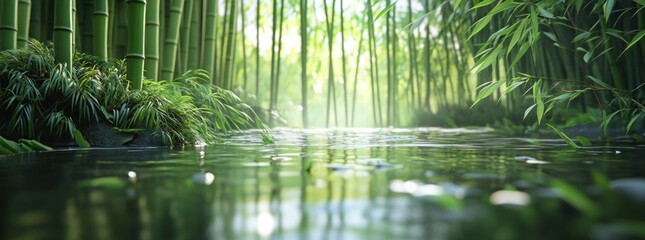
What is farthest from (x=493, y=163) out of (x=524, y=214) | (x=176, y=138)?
(x=176, y=138)

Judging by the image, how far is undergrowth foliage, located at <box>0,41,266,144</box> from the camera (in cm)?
205

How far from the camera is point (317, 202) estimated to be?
0.84 m

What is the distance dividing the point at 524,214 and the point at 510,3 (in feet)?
4.27

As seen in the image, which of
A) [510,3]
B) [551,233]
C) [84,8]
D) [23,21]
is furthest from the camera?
[84,8]

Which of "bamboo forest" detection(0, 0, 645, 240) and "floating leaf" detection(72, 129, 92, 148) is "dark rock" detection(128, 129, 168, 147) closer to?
"bamboo forest" detection(0, 0, 645, 240)

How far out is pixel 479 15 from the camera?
5332 mm

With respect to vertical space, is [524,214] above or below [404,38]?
below

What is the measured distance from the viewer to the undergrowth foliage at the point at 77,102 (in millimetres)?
2053

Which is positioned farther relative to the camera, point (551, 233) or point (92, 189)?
point (92, 189)

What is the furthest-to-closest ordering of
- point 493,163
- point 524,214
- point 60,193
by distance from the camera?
point 493,163 → point 60,193 → point 524,214

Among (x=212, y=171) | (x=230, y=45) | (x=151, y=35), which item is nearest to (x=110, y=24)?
(x=151, y=35)

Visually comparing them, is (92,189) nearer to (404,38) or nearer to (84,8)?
(84,8)

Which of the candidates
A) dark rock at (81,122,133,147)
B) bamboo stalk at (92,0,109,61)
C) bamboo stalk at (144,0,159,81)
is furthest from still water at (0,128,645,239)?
bamboo stalk at (144,0,159,81)

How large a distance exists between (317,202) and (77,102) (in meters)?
1.64
